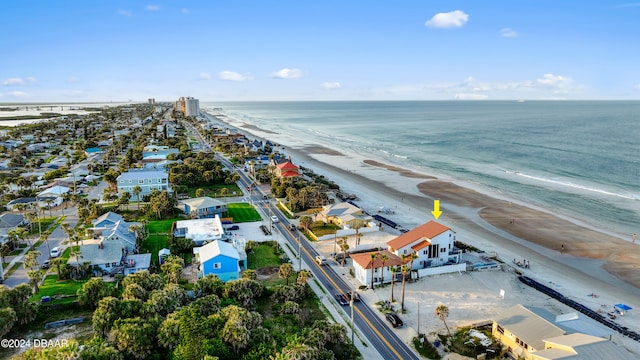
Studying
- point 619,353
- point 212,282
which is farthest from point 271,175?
point 619,353

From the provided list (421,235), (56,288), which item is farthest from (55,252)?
(421,235)

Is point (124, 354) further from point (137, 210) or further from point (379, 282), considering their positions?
point (137, 210)

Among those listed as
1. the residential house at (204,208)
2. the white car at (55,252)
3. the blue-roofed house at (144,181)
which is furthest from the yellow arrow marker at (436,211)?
the white car at (55,252)

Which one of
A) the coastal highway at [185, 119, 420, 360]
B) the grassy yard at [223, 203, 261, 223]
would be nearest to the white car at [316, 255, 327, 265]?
the coastal highway at [185, 119, 420, 360]

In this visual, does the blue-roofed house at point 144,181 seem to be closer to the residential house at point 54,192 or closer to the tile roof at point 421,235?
the residential house at point 54,192

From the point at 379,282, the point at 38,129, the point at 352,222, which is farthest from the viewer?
the point at 38,129

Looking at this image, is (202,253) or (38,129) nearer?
(202,253)

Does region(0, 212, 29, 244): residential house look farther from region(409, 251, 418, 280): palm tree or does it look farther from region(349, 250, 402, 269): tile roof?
region(409, 251, 418, 280): palm tree

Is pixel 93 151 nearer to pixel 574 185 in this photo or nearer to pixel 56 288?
pixel 56 288
